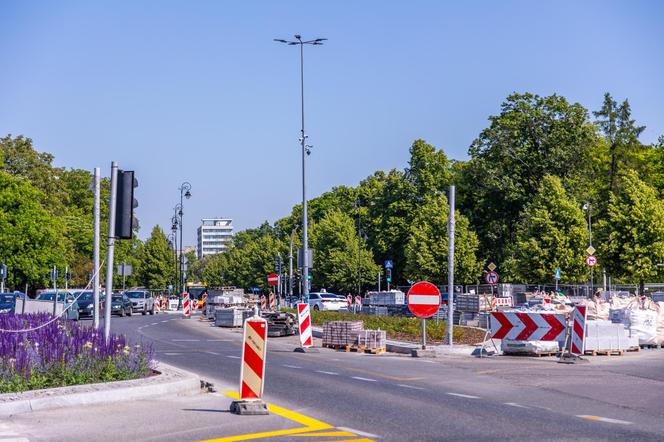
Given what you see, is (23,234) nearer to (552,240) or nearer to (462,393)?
(552,240)

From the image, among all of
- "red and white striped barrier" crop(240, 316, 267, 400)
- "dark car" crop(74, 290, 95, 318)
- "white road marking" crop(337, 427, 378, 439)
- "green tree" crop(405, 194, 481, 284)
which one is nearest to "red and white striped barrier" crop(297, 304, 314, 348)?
"red and white striped barrier" crop(240, 316, 267, 400)

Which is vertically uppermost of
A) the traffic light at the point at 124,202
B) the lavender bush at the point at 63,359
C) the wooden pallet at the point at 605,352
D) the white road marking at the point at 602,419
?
the traffic light at the point at 124,202

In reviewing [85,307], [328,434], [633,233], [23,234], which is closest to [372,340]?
[328,434]

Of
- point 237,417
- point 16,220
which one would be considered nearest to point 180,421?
point 237,417

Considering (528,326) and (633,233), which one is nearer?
(528,326)

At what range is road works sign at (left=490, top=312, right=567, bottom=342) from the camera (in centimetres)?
2233

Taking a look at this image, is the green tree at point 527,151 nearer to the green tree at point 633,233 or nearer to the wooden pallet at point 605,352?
the green tree at point 633,233

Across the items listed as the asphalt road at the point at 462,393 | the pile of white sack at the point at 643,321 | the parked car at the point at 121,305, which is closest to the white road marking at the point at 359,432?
the asphalt road at the point at 462,393

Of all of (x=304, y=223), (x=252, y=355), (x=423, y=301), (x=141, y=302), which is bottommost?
(x=252, y=355)

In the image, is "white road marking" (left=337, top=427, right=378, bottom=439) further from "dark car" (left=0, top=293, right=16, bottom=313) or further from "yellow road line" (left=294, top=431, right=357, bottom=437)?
"dark car" (left=0, top=293, right=16, bottom=313)

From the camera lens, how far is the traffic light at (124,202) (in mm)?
14227

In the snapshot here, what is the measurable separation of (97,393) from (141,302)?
165 feet

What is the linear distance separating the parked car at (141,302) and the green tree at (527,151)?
93.8 ft

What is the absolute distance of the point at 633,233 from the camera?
60281 millimetres
